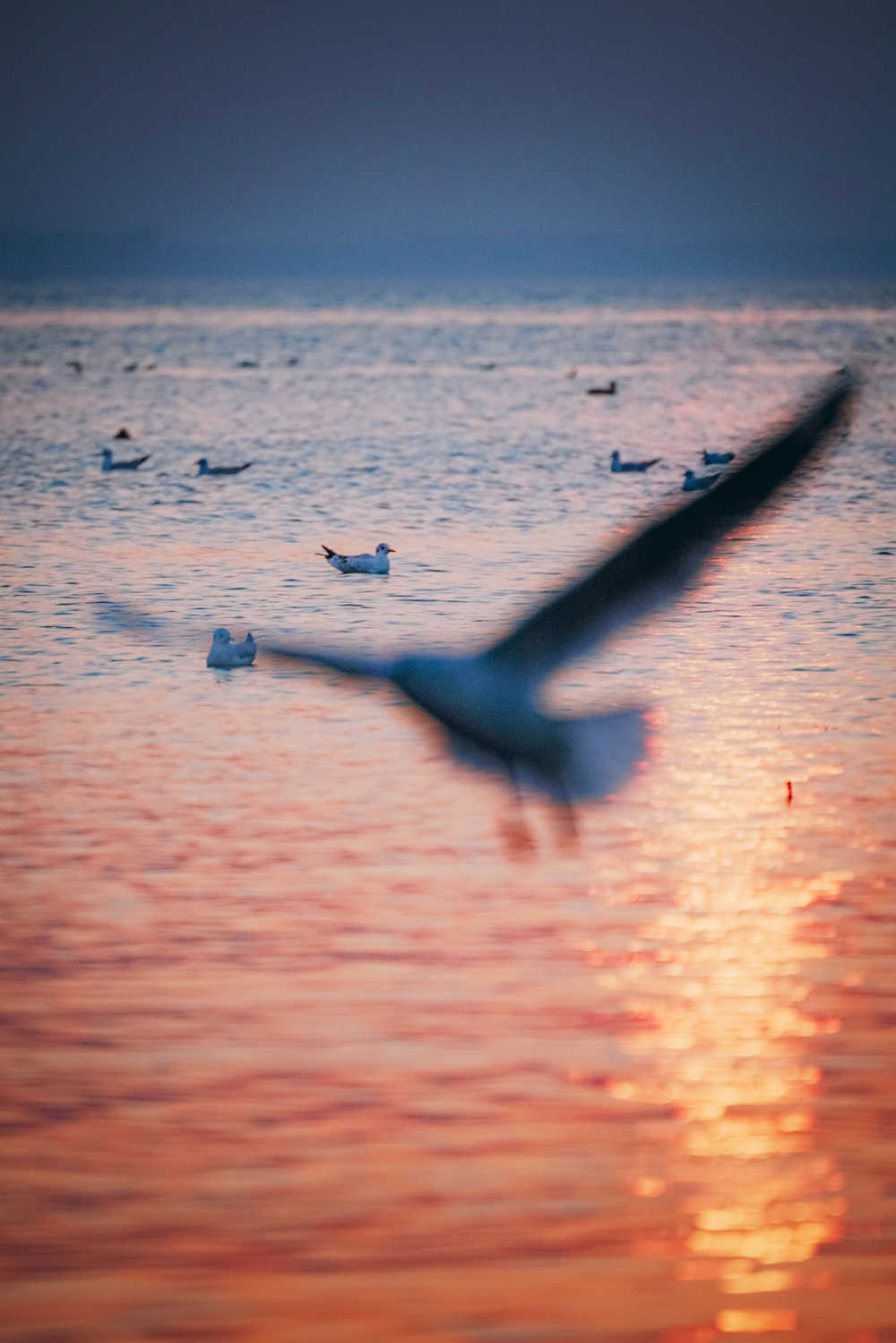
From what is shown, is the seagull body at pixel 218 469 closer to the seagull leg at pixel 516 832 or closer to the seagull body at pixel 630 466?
the seagull body at pixel 630 466

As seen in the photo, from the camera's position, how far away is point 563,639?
7488mm

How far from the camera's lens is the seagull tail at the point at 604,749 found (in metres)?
8.73

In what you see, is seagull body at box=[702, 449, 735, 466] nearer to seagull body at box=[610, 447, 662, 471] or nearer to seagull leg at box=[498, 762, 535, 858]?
seagull body at box=[610, 447, 662, 471]

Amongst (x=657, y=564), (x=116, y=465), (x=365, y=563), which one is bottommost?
(x=657, y=564)

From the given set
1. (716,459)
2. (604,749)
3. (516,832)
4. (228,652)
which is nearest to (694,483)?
(716,459)

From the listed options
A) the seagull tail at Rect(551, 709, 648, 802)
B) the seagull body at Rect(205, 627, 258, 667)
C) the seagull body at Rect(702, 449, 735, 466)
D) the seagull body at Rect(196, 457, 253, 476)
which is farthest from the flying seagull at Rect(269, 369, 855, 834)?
the seagull body at Rect(702, 449, 735, 466)

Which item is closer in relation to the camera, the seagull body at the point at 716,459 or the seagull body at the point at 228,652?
the seagull body at the point at 228,652

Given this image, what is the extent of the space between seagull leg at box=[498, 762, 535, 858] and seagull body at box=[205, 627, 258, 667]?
11.0 feet

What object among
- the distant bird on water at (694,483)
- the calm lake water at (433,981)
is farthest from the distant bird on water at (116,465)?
the calm lake water at (433,981)

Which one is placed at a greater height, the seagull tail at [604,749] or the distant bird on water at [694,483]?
the distant bird on water at [694,483]

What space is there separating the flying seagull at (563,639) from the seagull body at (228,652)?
525 centimetres

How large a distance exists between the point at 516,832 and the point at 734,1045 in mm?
2294

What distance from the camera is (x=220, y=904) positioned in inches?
344

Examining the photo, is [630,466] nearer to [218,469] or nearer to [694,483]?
[694,483]
